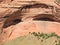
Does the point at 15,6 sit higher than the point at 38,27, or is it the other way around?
the point at 15,6

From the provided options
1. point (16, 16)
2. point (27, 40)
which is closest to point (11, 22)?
point (16, 16)

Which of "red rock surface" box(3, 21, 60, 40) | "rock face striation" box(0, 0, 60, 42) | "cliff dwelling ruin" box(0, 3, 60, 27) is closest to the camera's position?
"red rock surface" box(3, 21, 60, 40)

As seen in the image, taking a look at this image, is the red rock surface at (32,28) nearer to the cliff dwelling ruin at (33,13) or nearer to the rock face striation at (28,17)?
the rock face striation at (28,17)

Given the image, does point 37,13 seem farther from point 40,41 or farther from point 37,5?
point 40,41

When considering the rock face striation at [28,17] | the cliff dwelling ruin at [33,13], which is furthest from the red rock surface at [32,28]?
the cliff dwelling ruin at [33,13]

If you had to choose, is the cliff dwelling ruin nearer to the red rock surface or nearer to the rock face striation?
the rock face striation

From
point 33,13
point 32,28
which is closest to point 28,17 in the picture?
point 33,13

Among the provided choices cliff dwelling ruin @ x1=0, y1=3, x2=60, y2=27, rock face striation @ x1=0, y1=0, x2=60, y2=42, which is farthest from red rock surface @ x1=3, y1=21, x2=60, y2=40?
cliff dwelling ruin @ x1=0, y1=3, x2=60, y2=27

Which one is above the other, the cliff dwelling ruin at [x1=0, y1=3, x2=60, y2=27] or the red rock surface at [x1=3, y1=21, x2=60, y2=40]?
the cliff dwelling ruin at [x1=0, y1=3, x2=60, y2=27]
